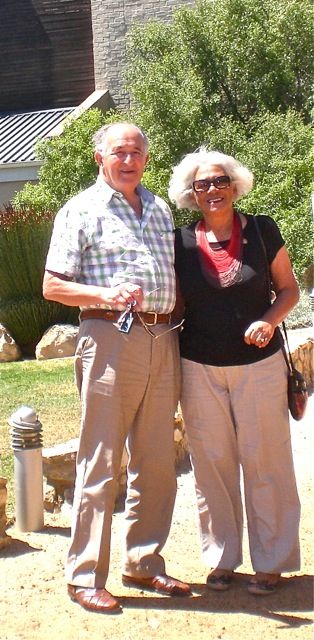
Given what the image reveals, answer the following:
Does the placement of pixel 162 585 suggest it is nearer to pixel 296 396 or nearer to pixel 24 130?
pixel 296 396

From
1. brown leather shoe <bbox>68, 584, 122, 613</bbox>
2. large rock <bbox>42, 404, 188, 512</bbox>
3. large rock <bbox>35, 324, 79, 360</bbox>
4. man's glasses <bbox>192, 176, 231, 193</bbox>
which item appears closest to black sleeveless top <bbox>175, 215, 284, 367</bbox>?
man's glasses <bbox>192, 176, 231, 193</bbox>

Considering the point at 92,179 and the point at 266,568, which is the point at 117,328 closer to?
the point at 266,568

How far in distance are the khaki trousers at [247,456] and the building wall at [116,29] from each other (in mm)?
20304

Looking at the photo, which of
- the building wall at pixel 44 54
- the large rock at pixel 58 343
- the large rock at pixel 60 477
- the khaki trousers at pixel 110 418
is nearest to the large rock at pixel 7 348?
the large rock at pixel 58 343

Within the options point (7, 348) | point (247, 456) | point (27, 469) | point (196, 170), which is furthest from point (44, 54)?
point (247, 456)

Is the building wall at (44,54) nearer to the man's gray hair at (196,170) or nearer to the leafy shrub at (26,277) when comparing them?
the leafy shrub at (26,277)

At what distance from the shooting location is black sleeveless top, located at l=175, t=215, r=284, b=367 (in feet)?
13.1

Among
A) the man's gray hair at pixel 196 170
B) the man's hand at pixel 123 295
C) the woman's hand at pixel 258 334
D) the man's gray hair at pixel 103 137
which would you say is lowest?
the woman's hand at pixel 258 334

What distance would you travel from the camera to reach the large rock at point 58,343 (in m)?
11.6

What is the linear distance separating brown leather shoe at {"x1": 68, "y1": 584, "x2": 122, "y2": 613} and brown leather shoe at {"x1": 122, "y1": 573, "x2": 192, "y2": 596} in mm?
251

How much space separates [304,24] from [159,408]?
1571cm

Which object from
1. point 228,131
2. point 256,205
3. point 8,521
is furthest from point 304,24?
point 8,521

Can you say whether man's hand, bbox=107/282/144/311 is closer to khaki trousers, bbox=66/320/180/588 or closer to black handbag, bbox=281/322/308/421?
khaki trousers, bbox=66/320/180/588

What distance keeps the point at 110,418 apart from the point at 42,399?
4.86 m
